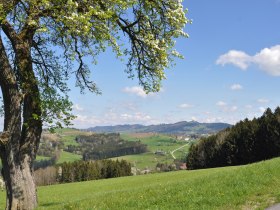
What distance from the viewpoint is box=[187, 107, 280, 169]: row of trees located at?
9375 cm

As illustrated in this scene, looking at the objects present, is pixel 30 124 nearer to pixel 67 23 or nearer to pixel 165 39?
pixel 67 23

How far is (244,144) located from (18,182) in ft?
282

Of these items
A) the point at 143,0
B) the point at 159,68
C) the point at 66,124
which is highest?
the point at 143,0

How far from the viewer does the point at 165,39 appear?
2269 centimetres

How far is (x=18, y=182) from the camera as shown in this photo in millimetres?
19125

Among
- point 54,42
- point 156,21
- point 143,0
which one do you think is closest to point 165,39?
point 156,21

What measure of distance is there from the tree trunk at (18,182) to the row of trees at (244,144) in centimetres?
8162

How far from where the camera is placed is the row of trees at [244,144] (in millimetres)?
93750

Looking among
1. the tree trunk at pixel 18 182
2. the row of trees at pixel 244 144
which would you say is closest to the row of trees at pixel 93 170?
the row of trees at pixel 244 144

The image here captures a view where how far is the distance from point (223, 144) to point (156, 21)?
86120mm

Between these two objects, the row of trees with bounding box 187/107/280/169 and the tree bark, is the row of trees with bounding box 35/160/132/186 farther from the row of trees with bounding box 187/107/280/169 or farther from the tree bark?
the tree bark

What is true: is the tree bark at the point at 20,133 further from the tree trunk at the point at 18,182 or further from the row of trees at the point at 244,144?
the row of trees at the point at 244,144

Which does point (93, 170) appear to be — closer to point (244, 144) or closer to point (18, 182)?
point (244, 144)

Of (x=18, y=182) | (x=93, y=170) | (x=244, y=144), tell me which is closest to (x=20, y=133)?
(x=18, y=182)
